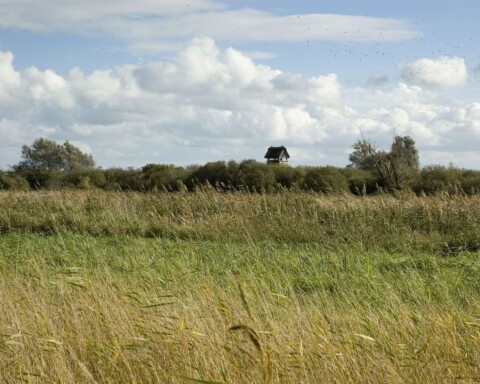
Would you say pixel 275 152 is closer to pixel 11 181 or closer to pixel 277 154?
pixel 277 154

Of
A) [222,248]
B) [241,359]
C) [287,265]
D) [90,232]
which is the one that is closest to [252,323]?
[241,359]

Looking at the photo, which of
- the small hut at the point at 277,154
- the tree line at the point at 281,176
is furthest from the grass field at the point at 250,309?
the small hut at the point at 277,154

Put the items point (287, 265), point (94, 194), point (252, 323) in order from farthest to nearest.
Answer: point (94, 194) < point (287, 265) < point (252, 323)

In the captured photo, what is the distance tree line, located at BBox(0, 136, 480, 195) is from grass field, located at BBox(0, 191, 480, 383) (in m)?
9.20

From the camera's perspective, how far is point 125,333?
5.46 m

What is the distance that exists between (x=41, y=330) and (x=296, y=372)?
2210mm

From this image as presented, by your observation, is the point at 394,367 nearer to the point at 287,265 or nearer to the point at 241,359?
the point at 241,359

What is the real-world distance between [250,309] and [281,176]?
30.3 meters

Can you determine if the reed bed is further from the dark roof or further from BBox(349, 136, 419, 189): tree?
the dark roof

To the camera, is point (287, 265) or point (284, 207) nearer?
point (287, 265)

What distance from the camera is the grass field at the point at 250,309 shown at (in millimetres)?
4766

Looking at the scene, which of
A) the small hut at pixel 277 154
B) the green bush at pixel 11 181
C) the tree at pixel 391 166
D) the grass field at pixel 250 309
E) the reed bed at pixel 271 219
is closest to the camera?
the grass field at pixel 250 309

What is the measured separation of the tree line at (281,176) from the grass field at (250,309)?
30.2ft

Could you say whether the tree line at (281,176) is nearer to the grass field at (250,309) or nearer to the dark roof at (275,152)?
the grass field at (250,309)
